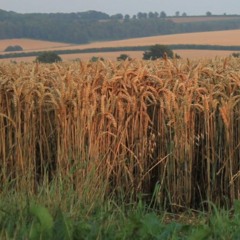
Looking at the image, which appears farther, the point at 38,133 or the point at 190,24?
the point at 190,24

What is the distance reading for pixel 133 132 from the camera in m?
6.46

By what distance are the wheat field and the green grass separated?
90 centimetres

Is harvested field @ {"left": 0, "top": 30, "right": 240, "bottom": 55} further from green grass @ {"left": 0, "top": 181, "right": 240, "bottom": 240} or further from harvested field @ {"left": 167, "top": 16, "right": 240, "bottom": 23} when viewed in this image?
green grass @ {"left": 0, "top": 181, "right": 240, "bottom": 240}

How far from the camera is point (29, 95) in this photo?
6.40 meters

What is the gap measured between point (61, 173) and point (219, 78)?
1.88 meters

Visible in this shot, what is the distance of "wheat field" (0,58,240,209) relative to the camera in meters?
6.29

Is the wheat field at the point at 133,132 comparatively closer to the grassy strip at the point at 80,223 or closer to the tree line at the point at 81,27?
the grassy strip at the point at 80,223

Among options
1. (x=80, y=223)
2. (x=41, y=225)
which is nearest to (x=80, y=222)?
(x=80, y=223)

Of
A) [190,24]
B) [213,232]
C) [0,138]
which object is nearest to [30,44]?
[190,24]

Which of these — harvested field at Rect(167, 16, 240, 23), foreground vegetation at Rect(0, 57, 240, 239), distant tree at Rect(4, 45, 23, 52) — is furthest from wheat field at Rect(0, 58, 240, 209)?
harvested field at Rect(167, 16, 240, 23)

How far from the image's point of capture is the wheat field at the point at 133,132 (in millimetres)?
6293

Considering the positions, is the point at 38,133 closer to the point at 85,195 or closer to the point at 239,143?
the point at 85,195

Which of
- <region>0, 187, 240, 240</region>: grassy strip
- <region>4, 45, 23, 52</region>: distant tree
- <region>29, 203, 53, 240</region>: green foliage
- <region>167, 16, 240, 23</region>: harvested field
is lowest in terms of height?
<region>4, 45, 23, 52</region>: distant tree

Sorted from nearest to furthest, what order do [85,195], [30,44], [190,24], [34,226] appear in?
[34,226] < [85,195] < [30,44] < [190,24]
